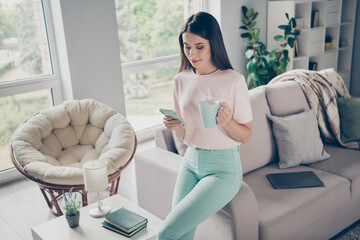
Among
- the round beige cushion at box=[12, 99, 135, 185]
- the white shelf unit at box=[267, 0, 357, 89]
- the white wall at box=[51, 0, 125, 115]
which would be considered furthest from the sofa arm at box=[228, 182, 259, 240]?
the white shelf unit at box=[267, 0, 357, 89]

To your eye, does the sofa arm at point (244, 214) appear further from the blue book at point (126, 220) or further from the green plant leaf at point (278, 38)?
A: the green plant leaf at point (278, 38)

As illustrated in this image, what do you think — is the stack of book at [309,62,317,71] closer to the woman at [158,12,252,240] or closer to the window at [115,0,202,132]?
the window at [115,0,202,132]

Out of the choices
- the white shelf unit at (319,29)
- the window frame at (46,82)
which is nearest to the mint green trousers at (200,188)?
the window frame at (46,82)

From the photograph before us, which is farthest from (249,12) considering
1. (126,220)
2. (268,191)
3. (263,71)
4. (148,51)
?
(126,220)

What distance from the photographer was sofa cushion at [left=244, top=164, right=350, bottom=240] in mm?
1887

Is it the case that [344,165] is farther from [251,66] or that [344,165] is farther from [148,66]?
[148,66]

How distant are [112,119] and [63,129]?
385mm

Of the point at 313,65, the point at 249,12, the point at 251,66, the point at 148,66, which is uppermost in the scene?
the point at 249,12

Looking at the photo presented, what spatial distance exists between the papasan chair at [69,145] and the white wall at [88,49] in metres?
0.55

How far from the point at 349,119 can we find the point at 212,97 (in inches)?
57.7

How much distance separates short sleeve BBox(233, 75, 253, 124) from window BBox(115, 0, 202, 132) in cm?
249

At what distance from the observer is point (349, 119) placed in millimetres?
2738

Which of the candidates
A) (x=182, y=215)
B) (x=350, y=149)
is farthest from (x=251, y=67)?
(x=182, y=215)

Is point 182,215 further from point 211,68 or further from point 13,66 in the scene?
point 13,66
